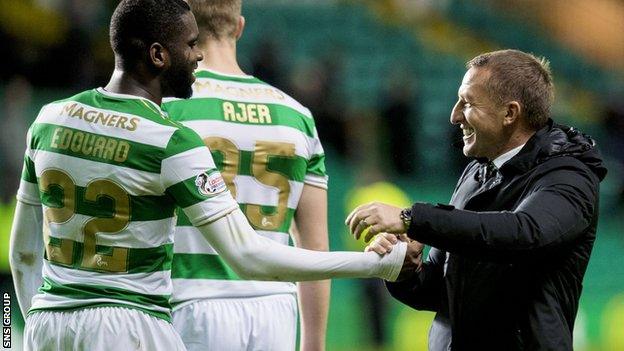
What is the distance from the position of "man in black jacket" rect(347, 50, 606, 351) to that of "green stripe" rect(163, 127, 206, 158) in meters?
0.54

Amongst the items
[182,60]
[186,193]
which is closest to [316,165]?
[182,60]

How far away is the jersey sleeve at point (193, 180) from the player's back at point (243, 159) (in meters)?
0.60

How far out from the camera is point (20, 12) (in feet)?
31.3

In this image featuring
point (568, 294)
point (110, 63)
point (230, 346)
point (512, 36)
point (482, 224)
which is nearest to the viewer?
point (482, 224)

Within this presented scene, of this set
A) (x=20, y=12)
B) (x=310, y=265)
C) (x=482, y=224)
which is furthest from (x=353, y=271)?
(x=20, y=12)

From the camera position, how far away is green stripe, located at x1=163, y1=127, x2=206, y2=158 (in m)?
2.81

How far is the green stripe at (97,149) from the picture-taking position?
9.18ft

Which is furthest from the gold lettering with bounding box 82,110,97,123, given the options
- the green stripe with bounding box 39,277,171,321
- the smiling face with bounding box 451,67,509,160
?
the smiling face with bounding box 451,67,509,160

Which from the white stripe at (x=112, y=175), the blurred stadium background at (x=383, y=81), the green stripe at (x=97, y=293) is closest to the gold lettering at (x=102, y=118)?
the white stripe at (x=112, y=175)

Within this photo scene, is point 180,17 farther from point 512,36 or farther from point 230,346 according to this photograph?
point 512,36

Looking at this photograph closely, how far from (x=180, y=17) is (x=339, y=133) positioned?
6.58 meters

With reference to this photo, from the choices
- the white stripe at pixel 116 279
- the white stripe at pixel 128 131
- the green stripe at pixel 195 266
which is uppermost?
the white stripe at pixel 128 131

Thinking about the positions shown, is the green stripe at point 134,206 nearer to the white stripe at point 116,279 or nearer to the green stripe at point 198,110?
the white stripe at point 116,279

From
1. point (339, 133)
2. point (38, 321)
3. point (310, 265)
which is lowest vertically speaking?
point (339, 133)
